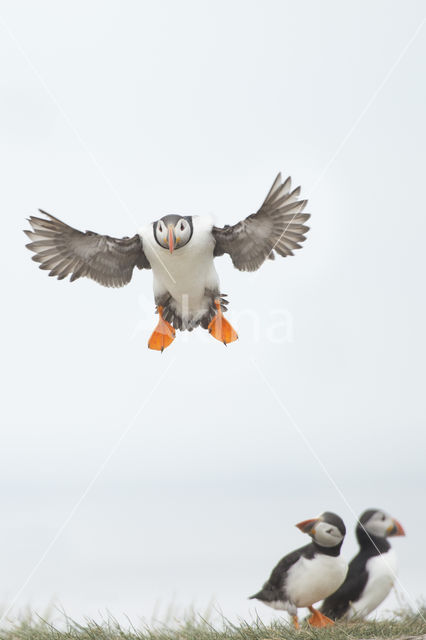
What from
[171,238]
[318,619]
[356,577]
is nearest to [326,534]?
[318,619]

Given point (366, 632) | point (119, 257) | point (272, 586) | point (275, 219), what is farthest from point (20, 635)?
point (275, 219)

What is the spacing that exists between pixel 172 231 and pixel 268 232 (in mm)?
818

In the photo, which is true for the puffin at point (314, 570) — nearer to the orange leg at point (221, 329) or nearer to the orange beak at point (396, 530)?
the orange beak at point (396, 530)

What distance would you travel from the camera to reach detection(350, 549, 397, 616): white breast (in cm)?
649

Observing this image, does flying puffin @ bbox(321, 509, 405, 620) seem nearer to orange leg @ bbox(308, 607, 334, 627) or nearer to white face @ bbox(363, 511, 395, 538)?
white face @ bbox(363, 511, 395, 538)

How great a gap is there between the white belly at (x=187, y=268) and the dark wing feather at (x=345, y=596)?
2.72 meters

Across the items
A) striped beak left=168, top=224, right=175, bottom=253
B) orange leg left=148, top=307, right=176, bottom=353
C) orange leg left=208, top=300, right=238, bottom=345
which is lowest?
orange leg left=148, top=307, right=176, bottom=353

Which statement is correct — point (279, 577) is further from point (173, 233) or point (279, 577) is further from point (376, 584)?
point (173, 233)

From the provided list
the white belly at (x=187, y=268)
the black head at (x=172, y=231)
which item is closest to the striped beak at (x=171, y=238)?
the black head at (x=172, y=231)

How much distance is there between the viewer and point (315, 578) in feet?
19.8

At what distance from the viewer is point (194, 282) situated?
5727 millimetres

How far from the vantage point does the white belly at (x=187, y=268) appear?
5.54 meters

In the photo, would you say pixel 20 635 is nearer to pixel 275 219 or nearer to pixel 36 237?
pixel 36 237

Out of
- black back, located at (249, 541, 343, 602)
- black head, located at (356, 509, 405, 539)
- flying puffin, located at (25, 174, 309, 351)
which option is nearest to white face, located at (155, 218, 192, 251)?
flying puffin, located at (25, 174, 309, 351)
